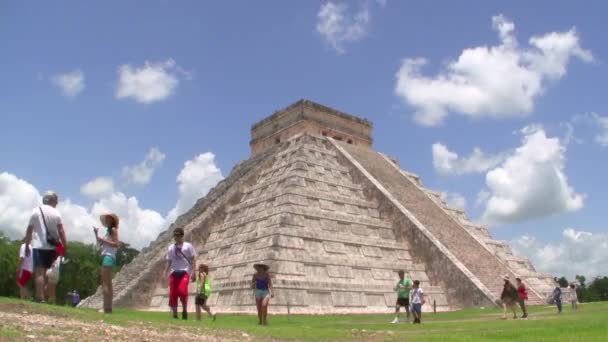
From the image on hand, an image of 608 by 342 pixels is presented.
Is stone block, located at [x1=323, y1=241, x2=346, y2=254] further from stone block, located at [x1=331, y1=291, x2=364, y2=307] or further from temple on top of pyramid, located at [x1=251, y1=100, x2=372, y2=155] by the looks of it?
temple on top of pyramid, located at [x1=251, y1=100, x2=372, y2=155]

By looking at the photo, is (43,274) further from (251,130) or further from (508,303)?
(251,130)

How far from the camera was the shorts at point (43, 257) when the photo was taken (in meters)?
8.96

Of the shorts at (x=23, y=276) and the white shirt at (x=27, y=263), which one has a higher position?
the white shirt at (x=27, y=263)

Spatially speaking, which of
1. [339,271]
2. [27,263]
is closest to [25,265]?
[27,263]

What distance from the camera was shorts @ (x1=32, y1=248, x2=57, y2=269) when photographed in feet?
29.4

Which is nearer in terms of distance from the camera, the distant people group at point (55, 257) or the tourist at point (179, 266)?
the distant people group at point (55, 257)

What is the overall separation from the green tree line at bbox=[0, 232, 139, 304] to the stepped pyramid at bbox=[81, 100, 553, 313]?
48.2 feet

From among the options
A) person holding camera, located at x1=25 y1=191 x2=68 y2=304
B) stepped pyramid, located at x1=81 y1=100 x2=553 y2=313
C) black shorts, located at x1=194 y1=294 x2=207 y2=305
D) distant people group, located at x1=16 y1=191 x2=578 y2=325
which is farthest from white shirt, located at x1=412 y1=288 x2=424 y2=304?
person holding camera, located at x1=25 y1=191 x2=68 y2=304

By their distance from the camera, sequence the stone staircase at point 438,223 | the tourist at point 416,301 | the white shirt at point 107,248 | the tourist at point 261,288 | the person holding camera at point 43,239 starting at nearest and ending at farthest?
the person holding camera at point 43,239 → the white shirt at point 107,248 → the tourist at point 261,288 → the tourist at point 416,301 → the stone staircase at point 438,223

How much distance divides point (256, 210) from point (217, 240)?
7.73ft

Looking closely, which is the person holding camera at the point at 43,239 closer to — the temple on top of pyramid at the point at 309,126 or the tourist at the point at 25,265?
the tourist at the point at 25,265

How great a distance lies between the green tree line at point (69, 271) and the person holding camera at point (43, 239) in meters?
32.3

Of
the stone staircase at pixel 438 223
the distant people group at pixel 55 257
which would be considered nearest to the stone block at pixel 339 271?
the stone staircase at pixel 438 223

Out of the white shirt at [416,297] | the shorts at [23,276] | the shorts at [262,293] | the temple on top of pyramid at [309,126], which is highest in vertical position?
the temple on top of pyramid at [309,126]
